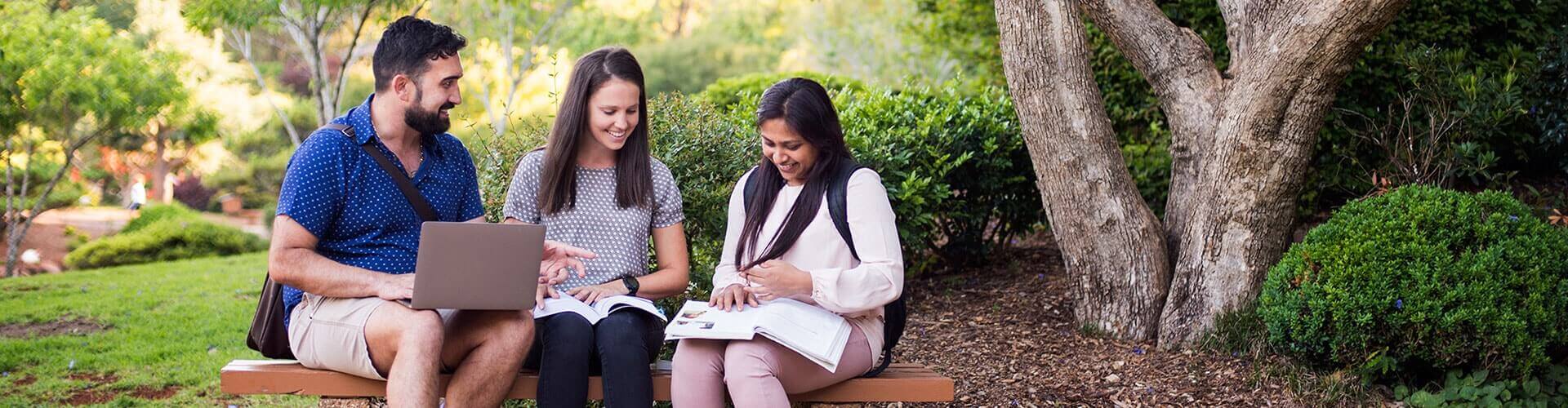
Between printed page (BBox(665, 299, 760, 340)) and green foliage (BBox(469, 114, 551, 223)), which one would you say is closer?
printed page (BBox(665, 299, 760, 340))

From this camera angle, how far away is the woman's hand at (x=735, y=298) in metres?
3.14

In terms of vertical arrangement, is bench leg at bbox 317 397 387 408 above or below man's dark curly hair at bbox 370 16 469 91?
below

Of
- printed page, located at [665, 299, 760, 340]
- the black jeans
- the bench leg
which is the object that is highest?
printed page, located at [665, 299, 760, 340]

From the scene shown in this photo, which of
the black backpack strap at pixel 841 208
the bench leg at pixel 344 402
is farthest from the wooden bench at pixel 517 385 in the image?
the black backpack strap at pixel 841 208

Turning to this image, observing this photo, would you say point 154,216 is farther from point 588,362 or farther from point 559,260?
point 588,362

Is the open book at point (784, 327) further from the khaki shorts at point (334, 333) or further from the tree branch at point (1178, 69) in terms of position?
the tree branch at point (1178, 69)

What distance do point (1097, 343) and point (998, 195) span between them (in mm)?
1285

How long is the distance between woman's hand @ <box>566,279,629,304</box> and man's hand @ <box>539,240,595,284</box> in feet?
0.24

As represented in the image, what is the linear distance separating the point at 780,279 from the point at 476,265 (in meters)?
0.76

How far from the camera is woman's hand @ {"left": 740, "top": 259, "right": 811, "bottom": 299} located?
3.02 metres

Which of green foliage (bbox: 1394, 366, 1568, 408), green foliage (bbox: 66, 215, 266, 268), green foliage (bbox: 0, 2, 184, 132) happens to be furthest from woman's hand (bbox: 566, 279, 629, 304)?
green foliage (bbox: 66, 215, 266, 268)

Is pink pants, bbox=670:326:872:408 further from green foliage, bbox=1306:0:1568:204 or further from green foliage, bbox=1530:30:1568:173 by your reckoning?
green foliage, bbox=1530:30:1568:173

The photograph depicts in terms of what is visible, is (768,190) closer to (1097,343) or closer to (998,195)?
(1097,343)

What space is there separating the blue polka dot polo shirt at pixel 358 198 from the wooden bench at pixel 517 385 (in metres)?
0.17
